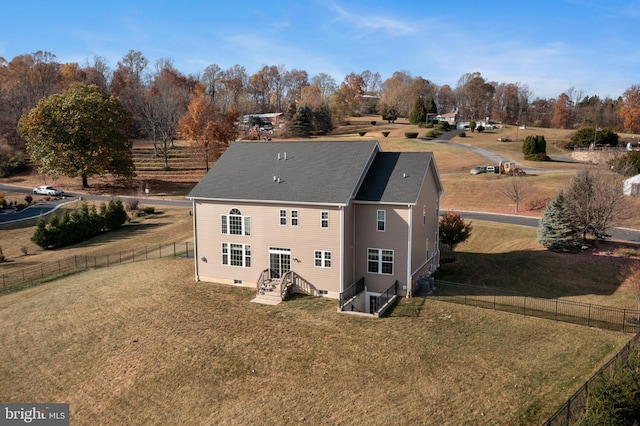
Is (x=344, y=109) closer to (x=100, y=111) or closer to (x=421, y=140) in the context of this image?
(x=421, y=140)

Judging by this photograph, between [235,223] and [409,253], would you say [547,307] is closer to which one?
[409,253]

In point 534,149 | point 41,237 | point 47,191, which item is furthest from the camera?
point 534,149

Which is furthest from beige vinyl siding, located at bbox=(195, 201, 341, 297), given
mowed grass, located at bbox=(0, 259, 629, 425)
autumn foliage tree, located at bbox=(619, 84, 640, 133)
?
autumn foliage tree, located at bbox=(619, 84, 640, 133)

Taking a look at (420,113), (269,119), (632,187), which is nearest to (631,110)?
(420,113)

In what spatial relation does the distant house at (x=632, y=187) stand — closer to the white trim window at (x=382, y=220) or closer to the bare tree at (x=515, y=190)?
the bare tree at (x=515, y=190)

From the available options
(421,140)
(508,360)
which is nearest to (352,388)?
(508,360)

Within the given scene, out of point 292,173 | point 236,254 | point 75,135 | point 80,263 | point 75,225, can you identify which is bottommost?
point 80,263

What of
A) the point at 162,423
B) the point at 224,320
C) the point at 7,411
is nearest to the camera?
the point at 162,423
